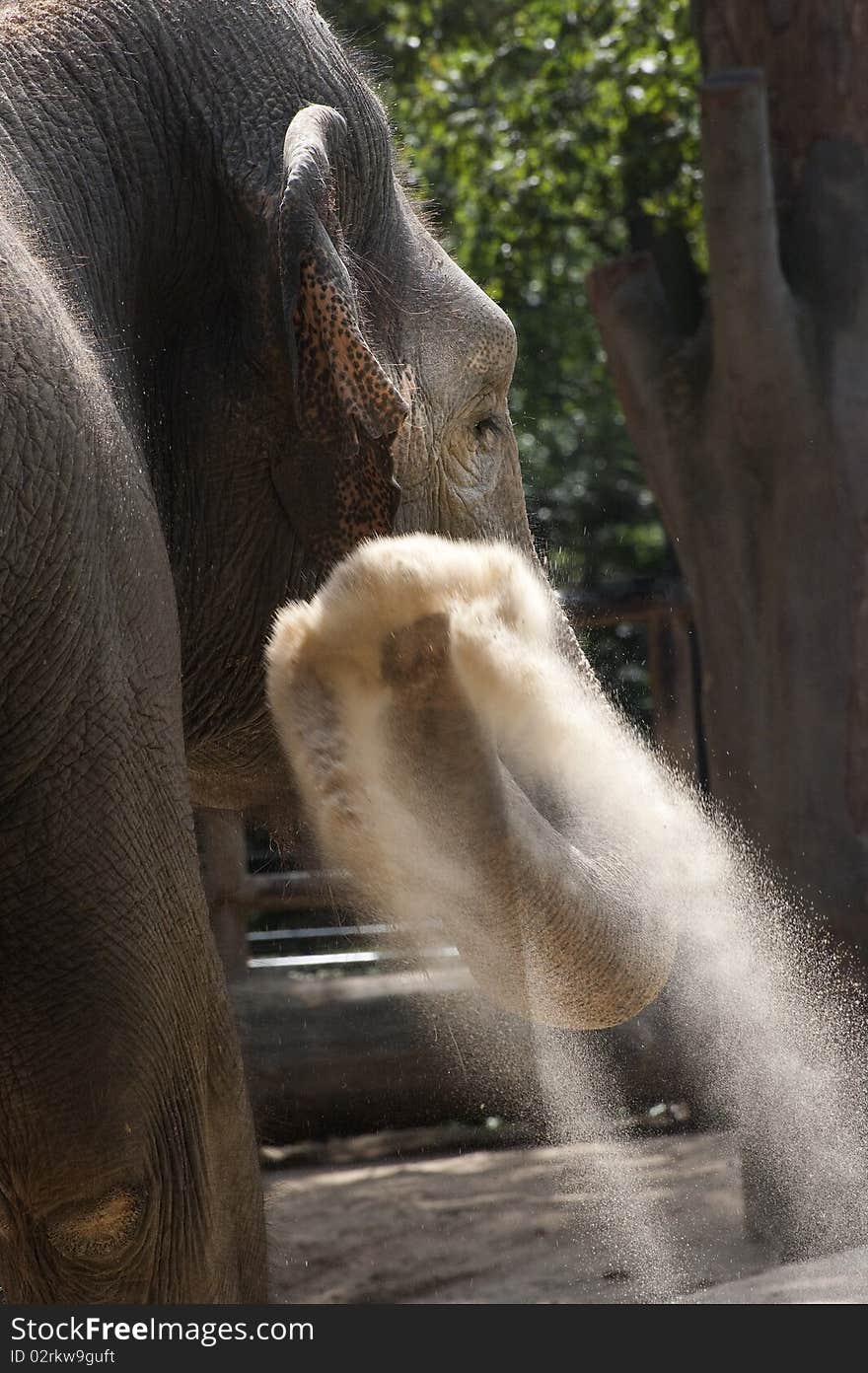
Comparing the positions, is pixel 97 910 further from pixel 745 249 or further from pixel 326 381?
pixel 745 249

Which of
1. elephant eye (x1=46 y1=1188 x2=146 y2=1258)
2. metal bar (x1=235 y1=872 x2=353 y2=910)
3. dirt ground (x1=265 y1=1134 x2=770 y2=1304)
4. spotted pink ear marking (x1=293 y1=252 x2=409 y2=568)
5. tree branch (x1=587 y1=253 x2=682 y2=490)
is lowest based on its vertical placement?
dirt ground (x1=265 y1=1134 x2=770 y2=1304)

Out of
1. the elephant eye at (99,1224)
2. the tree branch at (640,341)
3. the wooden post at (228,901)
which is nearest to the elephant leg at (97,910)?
the elephant eye at (99,1224)

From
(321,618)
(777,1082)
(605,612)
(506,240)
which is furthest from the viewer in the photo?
(506,240)

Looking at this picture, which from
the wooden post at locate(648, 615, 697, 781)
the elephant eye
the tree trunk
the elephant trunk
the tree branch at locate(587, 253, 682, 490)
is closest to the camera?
the elephant trunk

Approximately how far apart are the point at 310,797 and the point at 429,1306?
67cm

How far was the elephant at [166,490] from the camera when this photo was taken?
5.86 ft

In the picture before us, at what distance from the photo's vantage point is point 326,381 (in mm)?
2068

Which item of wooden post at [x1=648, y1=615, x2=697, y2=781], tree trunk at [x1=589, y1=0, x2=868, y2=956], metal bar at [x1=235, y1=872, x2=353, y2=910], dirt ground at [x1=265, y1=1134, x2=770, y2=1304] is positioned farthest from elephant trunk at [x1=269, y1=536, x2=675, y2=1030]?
wooden post at [x1=648, y1=615, x2=697, y2=781]

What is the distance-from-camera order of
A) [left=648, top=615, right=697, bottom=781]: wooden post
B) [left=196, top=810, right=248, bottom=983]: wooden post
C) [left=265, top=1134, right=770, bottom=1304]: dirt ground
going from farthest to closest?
[left=648, top=615, right=697, bottom=781]: wooden post < [left=196, top=810, right=248, bottom=983]: wooden post < [left=265, top=1134, right=770, bottom=1304]: dirt ground

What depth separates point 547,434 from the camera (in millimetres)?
10844

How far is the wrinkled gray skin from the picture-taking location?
5.84 ft

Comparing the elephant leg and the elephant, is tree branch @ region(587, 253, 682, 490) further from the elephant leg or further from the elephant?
the elephant leg

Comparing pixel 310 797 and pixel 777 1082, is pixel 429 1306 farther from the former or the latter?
pixel 777 1082

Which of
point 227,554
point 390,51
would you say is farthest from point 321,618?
point 390,51
